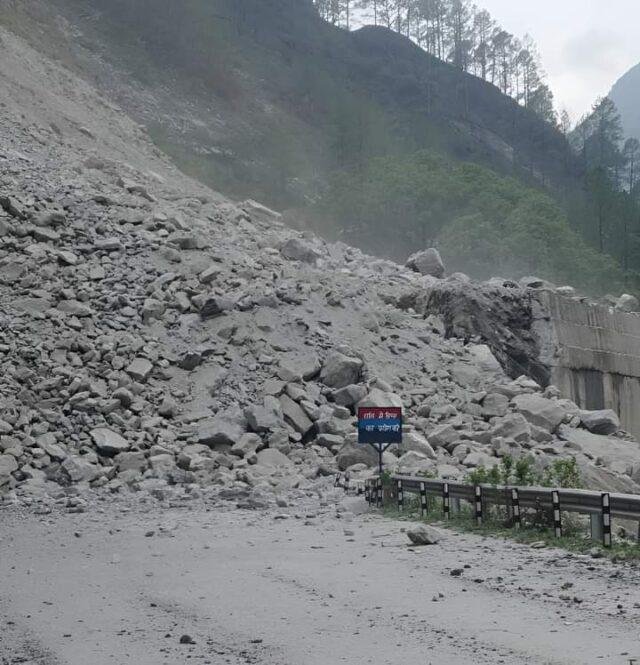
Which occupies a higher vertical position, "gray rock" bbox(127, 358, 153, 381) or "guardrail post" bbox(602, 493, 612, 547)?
"gray rock" bbox(127, 358, 153, 381)

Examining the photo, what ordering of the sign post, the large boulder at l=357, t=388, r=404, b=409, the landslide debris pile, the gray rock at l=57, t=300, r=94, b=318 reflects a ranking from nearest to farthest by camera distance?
1. the sign post
2. the landslide debris pile
3. the large boulder at l=357, t=388, r=404, b=409
4. the gray rock at l=57, t=300, r=94, b=318

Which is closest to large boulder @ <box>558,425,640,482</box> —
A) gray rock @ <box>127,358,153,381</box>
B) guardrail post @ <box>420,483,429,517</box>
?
guardrail post @ <box>420,483,429,517</box>

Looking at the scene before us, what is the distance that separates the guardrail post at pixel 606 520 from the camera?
35.5ft

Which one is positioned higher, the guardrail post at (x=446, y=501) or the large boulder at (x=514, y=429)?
the large boulder at (x=514, y=429)

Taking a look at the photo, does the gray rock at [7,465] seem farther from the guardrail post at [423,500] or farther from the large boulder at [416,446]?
the guardrail post at [423,500]

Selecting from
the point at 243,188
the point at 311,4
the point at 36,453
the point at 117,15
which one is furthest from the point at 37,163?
the point at 311,4

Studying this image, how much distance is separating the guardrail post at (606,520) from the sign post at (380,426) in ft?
22.5

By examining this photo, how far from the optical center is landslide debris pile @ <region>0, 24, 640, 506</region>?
782 inches

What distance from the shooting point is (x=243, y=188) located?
60.4 meters

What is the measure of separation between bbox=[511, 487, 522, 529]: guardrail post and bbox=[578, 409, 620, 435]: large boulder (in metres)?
13.4

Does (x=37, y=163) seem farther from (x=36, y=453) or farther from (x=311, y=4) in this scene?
(x=311, y=4)

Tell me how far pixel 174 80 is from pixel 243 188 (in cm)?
1270

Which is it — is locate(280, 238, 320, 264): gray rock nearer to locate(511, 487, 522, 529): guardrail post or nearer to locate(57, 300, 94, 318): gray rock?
locate(57, 300, 94, 318): gray rock

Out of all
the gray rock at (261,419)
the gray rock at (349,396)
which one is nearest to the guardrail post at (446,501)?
the gray rock at (261,419)
